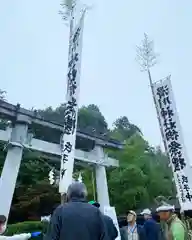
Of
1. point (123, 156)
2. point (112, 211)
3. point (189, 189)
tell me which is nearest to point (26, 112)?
point (112, 211)

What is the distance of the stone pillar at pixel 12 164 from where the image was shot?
1105cm

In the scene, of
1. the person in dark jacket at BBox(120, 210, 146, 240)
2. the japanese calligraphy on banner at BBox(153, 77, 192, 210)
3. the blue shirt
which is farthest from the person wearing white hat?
the japanese calligraphy on banner at BBox(153, 77, 192, 210)

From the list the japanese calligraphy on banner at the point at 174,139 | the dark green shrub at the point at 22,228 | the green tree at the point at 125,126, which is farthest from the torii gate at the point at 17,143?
the green tree at the point at 125,126

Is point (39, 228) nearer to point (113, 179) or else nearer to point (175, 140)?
point (175, 140)

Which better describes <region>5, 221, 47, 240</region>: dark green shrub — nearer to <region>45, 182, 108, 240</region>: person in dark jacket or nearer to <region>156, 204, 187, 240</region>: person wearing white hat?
<region>156, 204, 187, 240</region>: person wearing white hat

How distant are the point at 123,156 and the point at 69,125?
43.1ft

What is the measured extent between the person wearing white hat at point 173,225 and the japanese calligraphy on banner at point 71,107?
16.3 ft

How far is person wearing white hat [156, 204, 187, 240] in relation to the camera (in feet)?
13.2

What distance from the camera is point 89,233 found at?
2617 millimetres

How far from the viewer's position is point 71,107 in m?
9.88

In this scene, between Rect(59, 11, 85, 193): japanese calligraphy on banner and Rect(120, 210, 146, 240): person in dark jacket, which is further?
Rect(59, 11, 85, 193): japanese calligraphy on banner

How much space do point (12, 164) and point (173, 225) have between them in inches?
328

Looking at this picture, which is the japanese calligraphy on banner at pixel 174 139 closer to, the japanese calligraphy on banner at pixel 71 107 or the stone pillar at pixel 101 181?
the japanese calligraphy on banner at pixel 71 107

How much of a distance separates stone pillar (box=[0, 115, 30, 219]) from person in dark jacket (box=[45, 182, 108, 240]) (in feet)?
29.3
